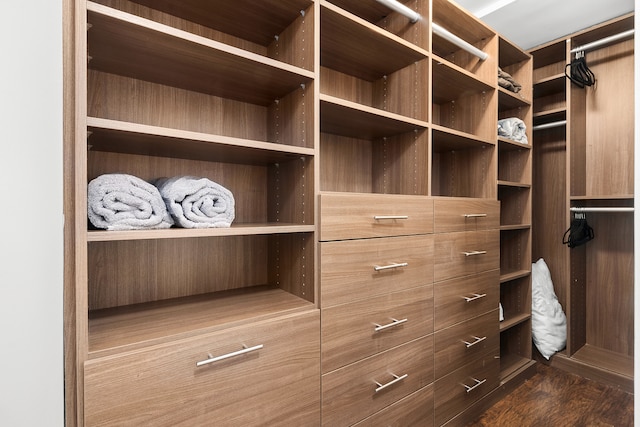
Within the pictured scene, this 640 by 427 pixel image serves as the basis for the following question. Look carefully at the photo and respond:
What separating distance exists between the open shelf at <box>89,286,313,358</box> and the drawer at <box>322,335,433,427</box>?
34 centimetres

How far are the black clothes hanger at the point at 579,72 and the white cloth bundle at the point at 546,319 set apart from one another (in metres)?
1.35

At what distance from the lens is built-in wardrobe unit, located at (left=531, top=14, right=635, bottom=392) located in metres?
2.18

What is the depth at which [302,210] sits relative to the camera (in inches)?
49.6

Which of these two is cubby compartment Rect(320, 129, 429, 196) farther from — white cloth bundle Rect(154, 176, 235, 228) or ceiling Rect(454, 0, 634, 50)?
ceiling Rect(454, 0, 634, 50)

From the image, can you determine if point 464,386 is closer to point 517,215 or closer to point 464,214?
point 464,214

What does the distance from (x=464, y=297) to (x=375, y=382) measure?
2.29 feet

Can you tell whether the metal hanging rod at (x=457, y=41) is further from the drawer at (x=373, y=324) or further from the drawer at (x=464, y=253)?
the drawer at (x=373, y=324)

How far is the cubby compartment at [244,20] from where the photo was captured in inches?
47.2

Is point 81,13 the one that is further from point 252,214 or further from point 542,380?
point 542,380

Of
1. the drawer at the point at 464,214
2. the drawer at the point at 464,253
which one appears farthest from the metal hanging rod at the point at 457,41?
the drawer at the point at 464,253

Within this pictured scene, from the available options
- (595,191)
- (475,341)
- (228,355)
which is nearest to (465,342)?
(475,341)
